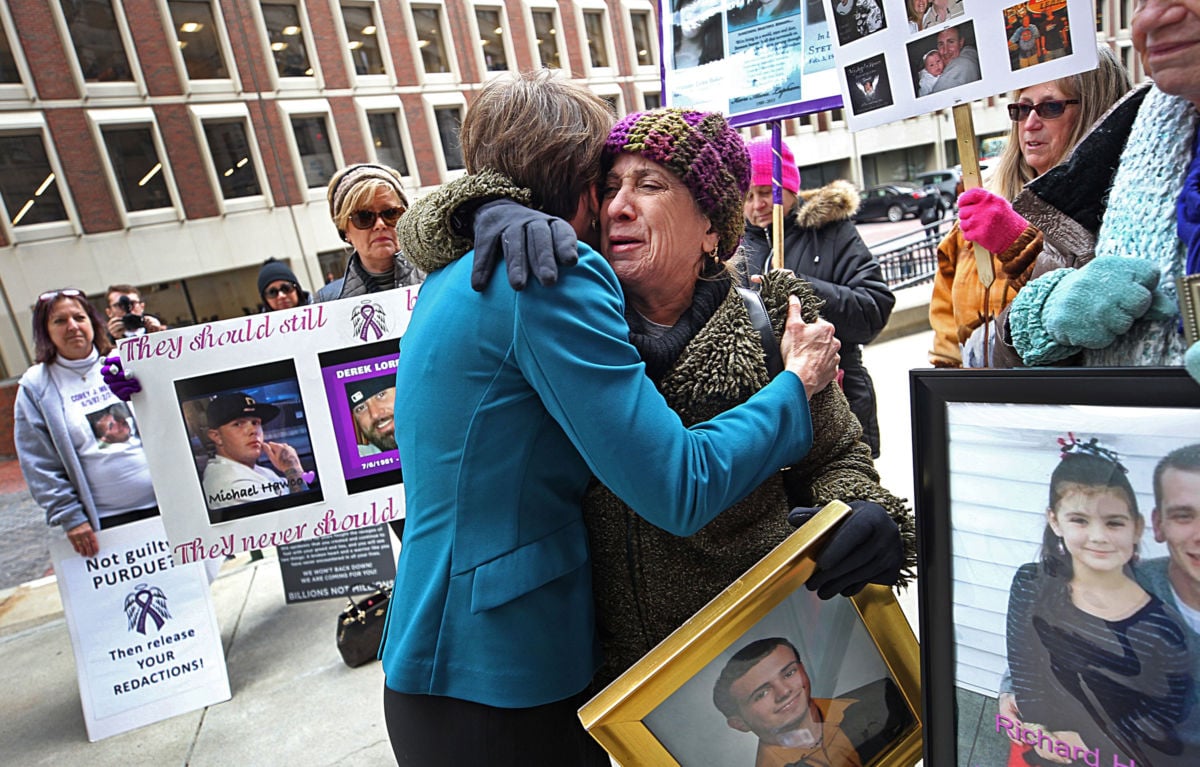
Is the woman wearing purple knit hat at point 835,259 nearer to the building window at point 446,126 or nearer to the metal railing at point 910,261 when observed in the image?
the building window at point 446,126

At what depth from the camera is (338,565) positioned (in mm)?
3961

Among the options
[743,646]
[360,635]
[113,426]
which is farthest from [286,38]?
[743,646]

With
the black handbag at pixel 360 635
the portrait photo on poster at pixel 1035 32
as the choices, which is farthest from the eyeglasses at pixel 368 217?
the portrait photo on poster at pixel 1035 32

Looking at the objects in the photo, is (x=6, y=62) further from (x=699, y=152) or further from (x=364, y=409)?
(x=699, y=152)

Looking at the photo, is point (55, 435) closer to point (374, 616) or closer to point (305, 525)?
point (305, 525)

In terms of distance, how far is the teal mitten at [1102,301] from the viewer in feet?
2.79

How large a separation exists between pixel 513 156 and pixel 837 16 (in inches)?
31.7

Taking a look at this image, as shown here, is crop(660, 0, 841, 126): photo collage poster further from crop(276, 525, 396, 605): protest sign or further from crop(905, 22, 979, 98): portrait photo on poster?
crop(276, 525, 396, 605): protest sign

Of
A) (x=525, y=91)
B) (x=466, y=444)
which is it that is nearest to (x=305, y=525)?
(x=466, y=444)

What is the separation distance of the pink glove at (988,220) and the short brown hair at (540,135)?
0.82 m

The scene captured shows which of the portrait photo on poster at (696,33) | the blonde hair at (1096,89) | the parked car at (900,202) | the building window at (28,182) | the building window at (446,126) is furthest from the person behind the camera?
the parked car at (900,202)

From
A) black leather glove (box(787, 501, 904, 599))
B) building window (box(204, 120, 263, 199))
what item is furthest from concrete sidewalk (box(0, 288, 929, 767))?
building window (box(204, 120, 263, 199))

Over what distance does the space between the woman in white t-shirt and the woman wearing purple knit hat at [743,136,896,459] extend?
10.3 feet

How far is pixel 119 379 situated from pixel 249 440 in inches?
20.1
